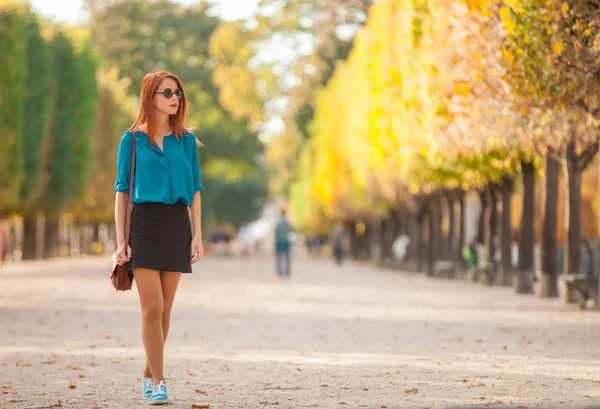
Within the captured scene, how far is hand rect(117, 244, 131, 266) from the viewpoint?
843 cm

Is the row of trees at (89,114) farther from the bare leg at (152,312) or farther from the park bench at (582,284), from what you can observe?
the bare leg at (152,312)

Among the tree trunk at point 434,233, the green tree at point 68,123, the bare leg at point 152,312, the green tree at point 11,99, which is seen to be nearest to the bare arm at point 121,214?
the bare leg at point 152,312

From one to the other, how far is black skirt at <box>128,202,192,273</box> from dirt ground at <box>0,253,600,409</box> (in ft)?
3.25

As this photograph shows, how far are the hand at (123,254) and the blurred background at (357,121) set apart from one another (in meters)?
2.42

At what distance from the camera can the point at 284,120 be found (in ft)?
235

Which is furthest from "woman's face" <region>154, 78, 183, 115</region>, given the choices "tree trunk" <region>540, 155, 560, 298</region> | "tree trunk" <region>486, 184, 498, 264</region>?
"tree trunk" <region>486, 184, 498, 264</region>

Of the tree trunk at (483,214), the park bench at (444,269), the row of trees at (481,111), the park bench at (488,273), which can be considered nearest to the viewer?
the row of trees at (481,111)

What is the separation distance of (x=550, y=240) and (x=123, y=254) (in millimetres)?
17744

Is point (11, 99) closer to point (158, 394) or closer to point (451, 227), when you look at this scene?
point (451, 227)

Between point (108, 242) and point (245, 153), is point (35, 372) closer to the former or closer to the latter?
point (245, 153)

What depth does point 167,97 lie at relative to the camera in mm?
8617

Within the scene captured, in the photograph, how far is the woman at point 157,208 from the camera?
8500 mm

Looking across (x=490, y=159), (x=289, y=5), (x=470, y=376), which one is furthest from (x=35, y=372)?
(x=289, y=5)

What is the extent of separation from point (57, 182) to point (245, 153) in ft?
86.6
